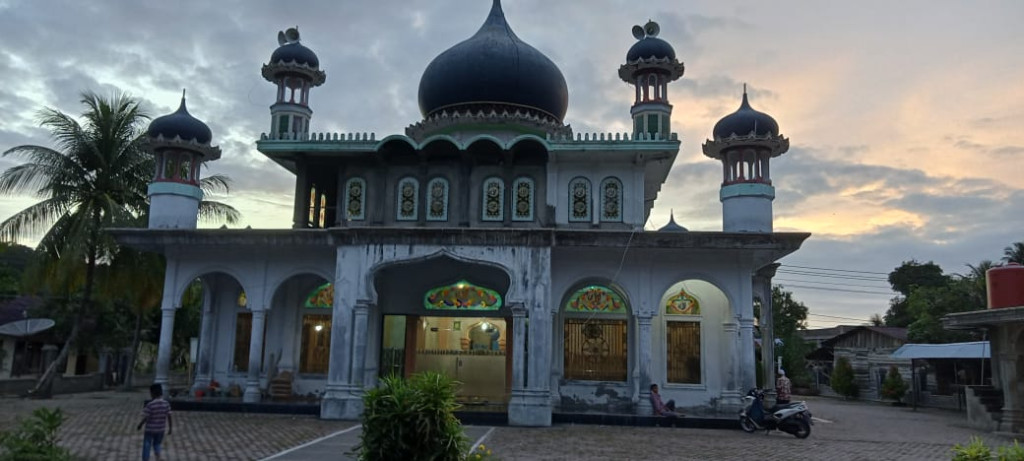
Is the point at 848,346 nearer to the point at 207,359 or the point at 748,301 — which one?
the point at 748,301

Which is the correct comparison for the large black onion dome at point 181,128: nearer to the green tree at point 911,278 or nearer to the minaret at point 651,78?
the minaret at point 651,78

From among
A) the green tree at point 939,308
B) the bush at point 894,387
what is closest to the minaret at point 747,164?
the bush at point 894,387

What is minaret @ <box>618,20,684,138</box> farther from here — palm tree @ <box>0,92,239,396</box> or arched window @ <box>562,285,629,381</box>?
palm tree @ <box>0,92,239,396</box>

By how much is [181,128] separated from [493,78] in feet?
26.5

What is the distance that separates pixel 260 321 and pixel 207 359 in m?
2.71

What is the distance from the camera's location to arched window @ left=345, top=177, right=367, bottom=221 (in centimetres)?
1844

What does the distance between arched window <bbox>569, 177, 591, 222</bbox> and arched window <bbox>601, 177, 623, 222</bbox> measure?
0.38 metres

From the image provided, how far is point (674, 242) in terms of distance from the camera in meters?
16.4

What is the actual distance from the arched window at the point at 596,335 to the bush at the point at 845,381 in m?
17.2

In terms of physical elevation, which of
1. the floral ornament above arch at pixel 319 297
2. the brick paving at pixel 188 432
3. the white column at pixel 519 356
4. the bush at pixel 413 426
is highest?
the floral ornament above arch at pixel 319 297

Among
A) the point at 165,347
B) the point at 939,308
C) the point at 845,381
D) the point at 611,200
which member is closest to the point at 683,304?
the point at 611,200

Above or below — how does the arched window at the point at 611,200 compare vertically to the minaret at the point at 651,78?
below

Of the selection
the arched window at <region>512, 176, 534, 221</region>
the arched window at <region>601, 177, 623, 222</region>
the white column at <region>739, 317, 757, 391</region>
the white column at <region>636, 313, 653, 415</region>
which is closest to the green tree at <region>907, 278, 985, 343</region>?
the white column at <region>739, 317, 757, 391</region>

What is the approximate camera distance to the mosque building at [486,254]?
53.8 ft
